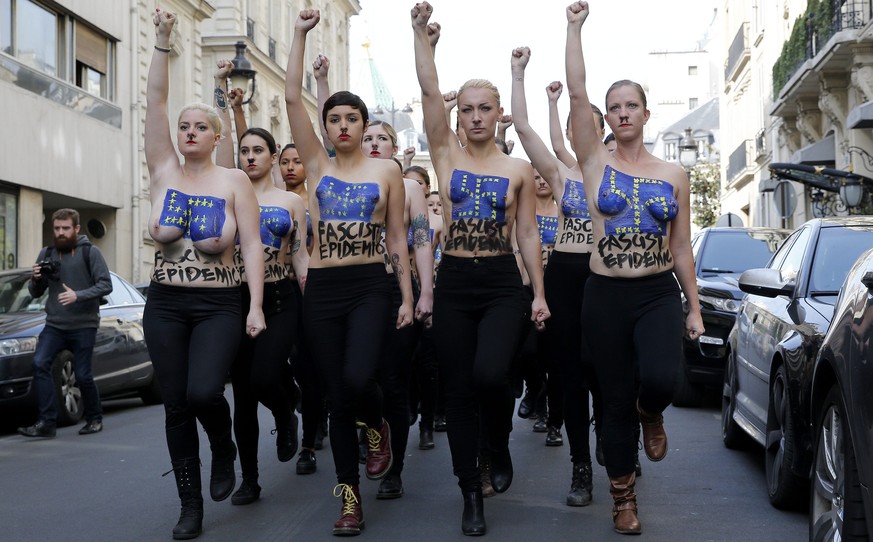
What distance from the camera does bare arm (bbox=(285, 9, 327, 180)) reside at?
6.52 meters

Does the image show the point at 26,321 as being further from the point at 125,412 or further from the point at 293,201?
the point at 293,201

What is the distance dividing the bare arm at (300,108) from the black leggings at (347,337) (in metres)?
0.62

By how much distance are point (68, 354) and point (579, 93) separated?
292 inches

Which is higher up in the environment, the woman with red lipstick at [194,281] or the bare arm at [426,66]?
the bare arm at [426,66]

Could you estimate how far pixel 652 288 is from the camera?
6.14 metres

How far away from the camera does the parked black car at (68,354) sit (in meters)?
11.3

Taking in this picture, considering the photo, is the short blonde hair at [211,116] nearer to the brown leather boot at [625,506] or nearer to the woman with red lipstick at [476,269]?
the woman with red lipstick at [476,269]

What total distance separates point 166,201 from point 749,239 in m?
8.34

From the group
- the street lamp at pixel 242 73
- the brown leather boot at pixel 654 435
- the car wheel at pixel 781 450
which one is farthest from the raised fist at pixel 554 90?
the street lamp at pixel 242 73

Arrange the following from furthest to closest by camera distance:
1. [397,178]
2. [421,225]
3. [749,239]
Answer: [749,239]
[421,225]
[397,178]

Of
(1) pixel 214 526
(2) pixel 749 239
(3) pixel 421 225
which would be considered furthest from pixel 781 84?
(1) pixel 214 526

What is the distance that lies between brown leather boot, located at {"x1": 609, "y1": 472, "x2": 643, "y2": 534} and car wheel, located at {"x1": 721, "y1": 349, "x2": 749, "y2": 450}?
8.72 feet

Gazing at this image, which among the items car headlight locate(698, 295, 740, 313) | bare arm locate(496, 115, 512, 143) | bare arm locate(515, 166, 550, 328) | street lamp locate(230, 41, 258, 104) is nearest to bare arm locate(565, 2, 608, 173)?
bare arm locate(515, 166, 550, 328)

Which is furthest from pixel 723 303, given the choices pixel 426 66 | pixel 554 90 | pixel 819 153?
pixel 819 153
